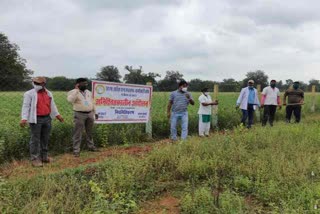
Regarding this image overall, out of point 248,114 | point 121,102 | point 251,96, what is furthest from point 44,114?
point 248,114

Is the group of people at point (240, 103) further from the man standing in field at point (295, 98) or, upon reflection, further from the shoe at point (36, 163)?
the shoe at point (36, 163)

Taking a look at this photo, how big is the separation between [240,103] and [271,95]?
110cm

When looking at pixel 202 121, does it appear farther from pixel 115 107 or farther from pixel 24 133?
pixel 24 133

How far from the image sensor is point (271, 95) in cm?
1158

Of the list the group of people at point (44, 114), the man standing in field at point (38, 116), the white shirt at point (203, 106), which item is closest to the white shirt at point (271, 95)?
the white shirt at point (203, 106)

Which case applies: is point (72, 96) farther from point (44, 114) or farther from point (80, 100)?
point (44, 114)

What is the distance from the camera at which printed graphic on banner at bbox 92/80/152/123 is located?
8992 mm

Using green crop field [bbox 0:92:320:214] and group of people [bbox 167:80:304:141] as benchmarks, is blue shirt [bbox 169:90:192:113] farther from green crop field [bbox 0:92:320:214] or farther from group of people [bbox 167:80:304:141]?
green crop field [bbox 0:92:320:214]

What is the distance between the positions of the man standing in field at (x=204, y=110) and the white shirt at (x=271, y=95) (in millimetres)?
1991

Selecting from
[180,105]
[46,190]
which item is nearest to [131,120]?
[180,105]

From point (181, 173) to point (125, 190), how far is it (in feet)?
3.66

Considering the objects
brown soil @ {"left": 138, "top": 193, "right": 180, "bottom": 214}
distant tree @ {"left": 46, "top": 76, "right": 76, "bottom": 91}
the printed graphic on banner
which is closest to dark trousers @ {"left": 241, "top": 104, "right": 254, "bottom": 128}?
the printed graphic on banner

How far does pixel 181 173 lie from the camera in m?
5.57

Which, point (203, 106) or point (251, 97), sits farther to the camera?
point (251, 97)
